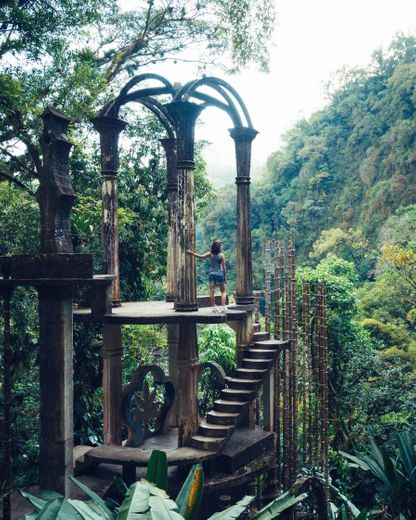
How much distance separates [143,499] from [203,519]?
3.73m

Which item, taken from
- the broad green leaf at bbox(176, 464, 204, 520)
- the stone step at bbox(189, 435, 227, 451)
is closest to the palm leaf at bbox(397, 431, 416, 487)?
the stone step at bbox(189, 435, 227, 451)

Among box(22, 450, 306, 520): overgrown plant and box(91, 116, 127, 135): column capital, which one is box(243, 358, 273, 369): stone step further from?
box(91, 116, 127, 135): column capital

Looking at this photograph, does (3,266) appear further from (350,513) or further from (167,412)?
(350,513)

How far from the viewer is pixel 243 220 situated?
890cm

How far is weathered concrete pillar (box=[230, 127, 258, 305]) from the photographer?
8.91 m

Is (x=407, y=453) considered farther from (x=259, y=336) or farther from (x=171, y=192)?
(x=171, y=192)

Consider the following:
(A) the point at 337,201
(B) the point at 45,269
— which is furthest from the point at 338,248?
(B) the point at 45,269

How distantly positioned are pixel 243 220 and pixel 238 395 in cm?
266

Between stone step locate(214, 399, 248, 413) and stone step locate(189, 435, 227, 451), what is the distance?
0.51 metres

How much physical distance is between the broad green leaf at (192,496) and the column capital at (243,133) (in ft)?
18.0

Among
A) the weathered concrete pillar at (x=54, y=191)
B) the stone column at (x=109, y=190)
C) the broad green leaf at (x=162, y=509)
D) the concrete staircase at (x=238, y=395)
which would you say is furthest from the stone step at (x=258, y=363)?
the broad green leaf at (x=162, y=509)

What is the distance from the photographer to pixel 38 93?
35.1 ft

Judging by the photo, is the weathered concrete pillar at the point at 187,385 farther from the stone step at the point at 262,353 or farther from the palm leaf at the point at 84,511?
the palm leaf at the point at 84,511

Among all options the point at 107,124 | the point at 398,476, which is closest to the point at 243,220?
Result: the point at 107,124
